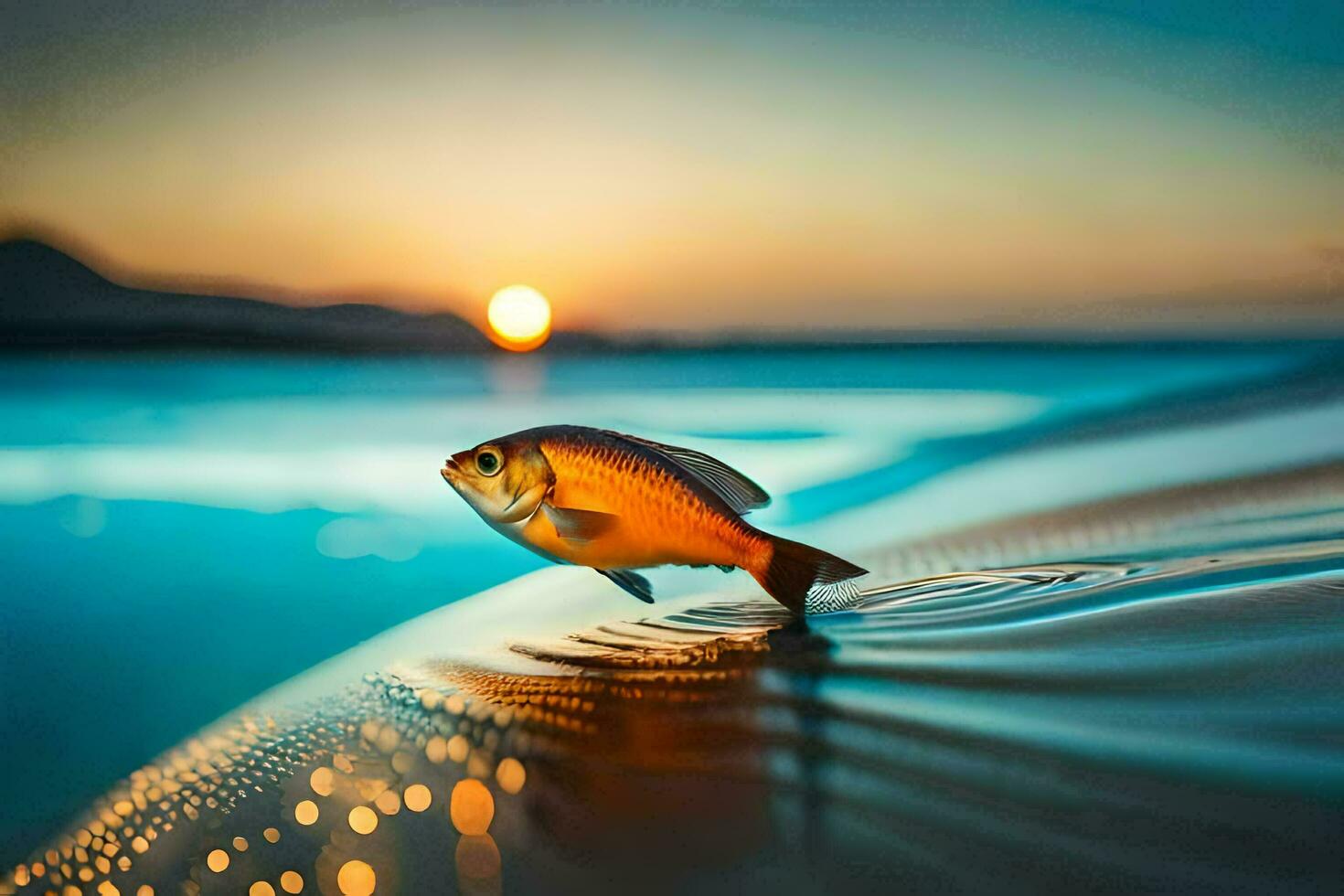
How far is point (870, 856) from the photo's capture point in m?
0.35

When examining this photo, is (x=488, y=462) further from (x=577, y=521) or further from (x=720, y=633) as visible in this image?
(x=720, y=633)

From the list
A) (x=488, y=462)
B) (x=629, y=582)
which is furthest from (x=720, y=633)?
(x=488, y=462)

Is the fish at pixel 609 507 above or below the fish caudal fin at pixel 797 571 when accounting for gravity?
above

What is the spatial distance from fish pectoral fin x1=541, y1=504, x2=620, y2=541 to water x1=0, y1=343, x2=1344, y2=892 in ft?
0.24

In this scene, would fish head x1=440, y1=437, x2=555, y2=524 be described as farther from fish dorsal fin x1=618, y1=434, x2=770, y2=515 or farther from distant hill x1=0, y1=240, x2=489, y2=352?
distant hill x1=0, y1=240, x2=489, y2=352

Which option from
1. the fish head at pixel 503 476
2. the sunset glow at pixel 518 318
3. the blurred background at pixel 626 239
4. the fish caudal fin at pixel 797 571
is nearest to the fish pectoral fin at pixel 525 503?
the fish head at pixel 503 476

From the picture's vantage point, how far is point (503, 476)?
489 mm

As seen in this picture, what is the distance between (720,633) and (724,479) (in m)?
0.09

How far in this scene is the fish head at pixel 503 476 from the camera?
1.60ft

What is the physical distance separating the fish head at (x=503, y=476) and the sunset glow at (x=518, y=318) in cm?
37

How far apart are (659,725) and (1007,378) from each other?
57 centimetres

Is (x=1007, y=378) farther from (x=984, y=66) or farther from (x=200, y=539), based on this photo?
(x=200, y=539)

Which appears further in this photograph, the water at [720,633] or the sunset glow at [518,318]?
the sunset glow at [518,318]

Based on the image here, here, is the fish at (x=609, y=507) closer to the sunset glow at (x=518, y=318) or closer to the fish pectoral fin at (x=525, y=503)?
the fish pectoral fin at (x=525, y=503)
